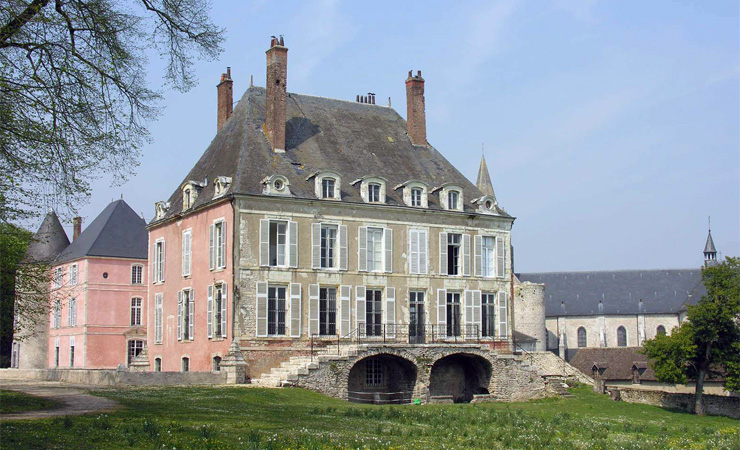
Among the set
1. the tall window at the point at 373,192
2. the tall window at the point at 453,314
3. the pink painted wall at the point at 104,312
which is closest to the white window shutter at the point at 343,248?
the tall window at the point at 373,192

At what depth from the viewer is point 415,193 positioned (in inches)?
1289

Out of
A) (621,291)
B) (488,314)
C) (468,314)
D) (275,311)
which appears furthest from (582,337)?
(275,311)

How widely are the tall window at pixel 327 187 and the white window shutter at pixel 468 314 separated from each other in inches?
255

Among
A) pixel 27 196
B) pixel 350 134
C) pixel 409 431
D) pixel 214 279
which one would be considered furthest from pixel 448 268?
pixel 27 196

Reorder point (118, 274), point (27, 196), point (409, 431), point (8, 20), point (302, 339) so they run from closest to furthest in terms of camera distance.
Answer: point (8, 20), point (27, 196), point (409, 431), point (302, 339), point (118, 274)

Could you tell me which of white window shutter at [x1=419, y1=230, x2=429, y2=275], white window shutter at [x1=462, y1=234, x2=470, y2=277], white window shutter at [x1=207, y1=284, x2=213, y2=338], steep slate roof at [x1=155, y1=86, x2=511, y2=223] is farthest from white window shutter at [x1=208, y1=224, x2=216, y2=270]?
white window shutter at [x1=462, y1=234, x2=470, y2=277]

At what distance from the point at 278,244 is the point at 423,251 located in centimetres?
569

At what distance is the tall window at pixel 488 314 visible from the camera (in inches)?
1325

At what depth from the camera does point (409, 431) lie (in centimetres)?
1638

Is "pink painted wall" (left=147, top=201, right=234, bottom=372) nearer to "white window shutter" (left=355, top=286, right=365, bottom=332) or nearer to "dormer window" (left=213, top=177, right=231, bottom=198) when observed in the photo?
"dormer window" (left=213, top=177, right=231, bottom=198)

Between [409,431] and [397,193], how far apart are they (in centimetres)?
1715

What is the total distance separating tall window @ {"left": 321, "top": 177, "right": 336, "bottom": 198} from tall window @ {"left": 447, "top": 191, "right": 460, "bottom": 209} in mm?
4797

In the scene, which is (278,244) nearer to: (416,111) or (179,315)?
(179,315)

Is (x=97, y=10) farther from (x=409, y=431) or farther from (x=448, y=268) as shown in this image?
(x=448, y=268)
